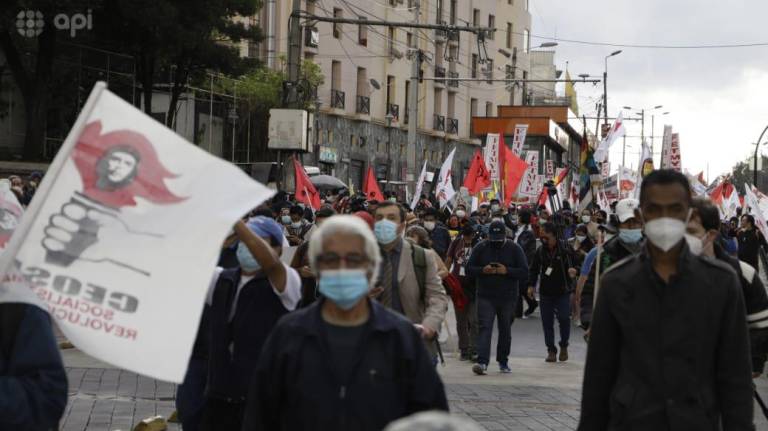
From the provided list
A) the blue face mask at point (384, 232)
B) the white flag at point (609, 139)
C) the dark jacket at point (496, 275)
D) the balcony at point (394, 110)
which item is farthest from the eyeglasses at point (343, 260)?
the balcony at point (394, 110)

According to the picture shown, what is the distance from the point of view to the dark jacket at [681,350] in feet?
16.9

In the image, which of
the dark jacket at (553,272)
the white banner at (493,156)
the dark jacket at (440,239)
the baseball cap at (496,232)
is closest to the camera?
the baseball cap at (496,232)

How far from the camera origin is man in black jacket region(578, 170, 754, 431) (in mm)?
5148

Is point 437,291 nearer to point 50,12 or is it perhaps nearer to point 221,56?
point 50,12

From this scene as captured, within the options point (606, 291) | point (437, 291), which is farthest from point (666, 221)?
point (437, 291)

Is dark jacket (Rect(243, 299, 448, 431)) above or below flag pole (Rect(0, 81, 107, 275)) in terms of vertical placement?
below

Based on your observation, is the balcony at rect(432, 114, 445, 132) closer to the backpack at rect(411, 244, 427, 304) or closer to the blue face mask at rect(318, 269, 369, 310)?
the backpack at rect(411, 244, 427, 304)

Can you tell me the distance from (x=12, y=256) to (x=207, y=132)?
145 ft

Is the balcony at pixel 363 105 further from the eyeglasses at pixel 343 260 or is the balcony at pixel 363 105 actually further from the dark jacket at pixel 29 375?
the dark jacket at pixel 29 375

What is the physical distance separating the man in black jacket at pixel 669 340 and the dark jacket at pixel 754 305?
1.44 meters

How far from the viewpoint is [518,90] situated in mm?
94625

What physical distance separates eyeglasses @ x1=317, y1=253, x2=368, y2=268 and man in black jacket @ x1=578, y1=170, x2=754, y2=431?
1.04m

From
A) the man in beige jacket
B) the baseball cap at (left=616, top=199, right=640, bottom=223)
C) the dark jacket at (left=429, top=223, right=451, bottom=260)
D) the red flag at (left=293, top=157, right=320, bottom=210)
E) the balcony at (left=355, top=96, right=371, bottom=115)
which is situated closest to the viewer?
the man in beige jacket

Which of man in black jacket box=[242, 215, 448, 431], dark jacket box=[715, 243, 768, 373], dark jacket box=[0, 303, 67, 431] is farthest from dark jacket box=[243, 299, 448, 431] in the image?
dark jacket box=[715, 243, 768, 373]
